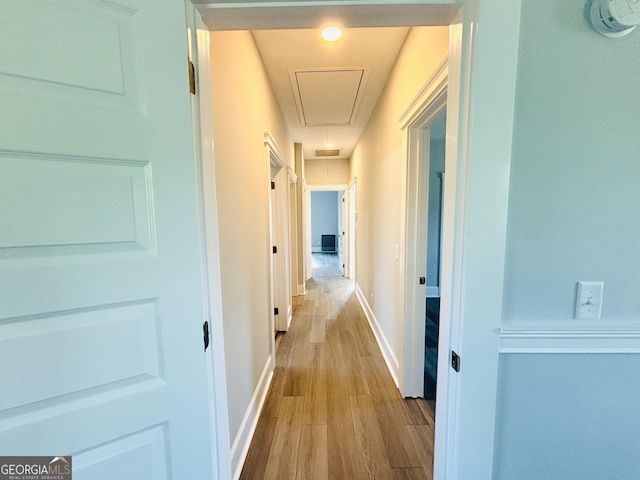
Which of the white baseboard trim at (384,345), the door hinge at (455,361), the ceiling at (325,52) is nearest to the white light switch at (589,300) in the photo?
the door hinge at (455,361)

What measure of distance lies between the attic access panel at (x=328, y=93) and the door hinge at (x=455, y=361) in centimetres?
236

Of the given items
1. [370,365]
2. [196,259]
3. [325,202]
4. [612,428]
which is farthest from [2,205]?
[325,202]

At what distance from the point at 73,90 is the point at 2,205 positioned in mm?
294

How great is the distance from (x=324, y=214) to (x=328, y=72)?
8.13m

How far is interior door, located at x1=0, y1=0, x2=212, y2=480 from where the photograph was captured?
0.56m

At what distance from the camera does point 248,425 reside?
166 cm

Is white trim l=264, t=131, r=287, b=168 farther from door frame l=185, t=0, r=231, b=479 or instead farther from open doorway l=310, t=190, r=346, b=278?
open doorway l=310, t=190, r=346, b=278

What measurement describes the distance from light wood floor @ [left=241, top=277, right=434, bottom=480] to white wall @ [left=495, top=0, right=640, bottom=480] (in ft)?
2.87

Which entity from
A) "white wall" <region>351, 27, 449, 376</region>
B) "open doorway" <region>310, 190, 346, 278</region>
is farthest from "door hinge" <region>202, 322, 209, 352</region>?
"open doorway" <region>310, 190, 346, 278</region>

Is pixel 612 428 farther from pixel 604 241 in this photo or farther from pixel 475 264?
pixel 475 264

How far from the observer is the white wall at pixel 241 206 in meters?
1.33

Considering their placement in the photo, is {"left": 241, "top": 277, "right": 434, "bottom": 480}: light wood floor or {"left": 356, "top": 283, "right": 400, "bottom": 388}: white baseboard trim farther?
{"left": 356, "top": 283, "right": 400, "bottom": 388}: white baseboard trim

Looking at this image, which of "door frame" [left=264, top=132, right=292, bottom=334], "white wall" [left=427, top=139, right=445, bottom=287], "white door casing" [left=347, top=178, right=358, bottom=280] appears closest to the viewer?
"door frame" [left=264, top=132, right=292, bottom=334]

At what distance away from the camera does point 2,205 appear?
1.80 feet
